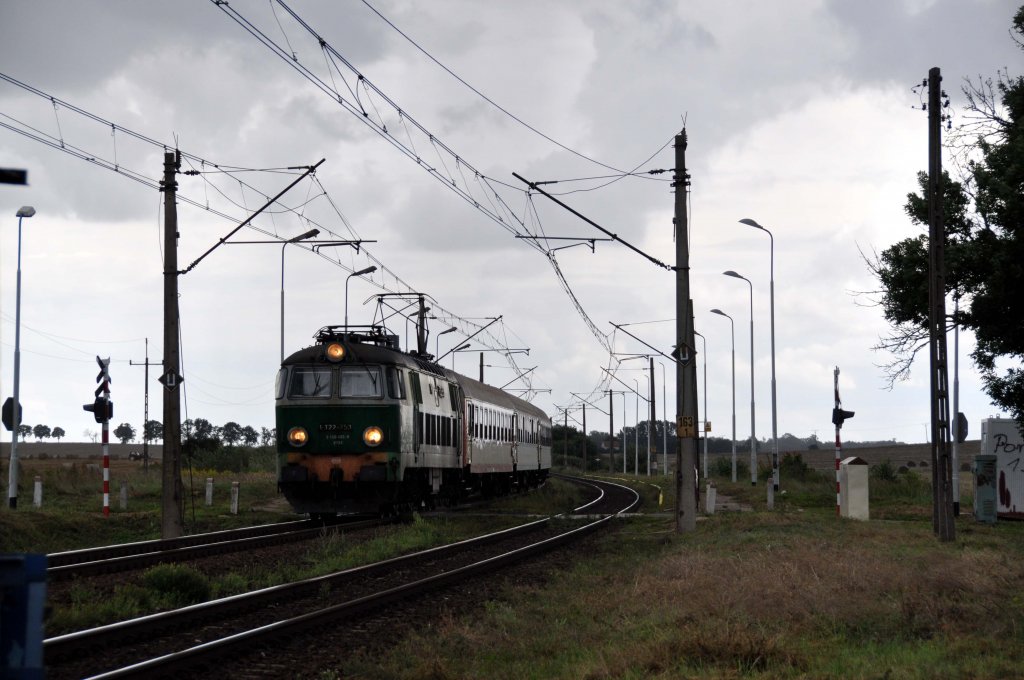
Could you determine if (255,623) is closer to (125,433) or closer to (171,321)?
(171,321)

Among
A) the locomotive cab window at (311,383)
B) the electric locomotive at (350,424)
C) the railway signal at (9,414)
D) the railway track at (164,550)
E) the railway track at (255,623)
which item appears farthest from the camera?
the railway signal at (9,414)

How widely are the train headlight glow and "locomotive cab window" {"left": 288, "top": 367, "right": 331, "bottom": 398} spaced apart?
0.94 feet

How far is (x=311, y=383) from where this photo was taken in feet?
85.3

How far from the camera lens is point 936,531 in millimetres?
23484

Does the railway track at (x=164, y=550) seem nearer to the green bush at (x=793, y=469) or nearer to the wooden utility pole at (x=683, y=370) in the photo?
the wooden utility pole at (x=683, y=370)

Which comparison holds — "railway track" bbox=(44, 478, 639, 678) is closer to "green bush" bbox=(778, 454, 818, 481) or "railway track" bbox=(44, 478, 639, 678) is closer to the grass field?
the grass field

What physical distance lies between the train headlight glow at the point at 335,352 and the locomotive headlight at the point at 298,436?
165 centimetres

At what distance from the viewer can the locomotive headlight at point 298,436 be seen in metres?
25.6

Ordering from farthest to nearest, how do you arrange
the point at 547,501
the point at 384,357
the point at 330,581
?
the point at 547,501 < the point at 384,357 < the point at 330,581

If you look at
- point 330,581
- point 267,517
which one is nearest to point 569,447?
point 267,517

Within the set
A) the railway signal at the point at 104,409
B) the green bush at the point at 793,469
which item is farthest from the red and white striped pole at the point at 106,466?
the green bush at the point at 793,469

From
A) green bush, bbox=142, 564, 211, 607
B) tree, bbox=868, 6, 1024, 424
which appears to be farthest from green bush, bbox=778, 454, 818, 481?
green bush, bbox=142, 564, 211, 607

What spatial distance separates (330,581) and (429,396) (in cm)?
1395

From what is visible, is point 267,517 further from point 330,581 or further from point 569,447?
point 569,447
